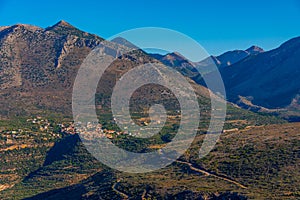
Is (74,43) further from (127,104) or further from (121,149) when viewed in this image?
(121,149)

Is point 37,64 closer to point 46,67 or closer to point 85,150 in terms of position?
point 46,67

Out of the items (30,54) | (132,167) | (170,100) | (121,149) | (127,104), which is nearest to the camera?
(132,167)

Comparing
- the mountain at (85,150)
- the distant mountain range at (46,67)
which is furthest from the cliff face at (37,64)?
the mountain at (85,150)

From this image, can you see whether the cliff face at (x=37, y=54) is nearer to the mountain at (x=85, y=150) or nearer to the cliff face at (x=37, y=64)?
the cliff face at (x=37, y=64)

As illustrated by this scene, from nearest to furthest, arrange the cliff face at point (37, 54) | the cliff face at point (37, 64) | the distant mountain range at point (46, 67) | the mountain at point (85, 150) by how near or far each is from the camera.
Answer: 1. the mountain at point (85, 150)
2. the cliff face at point (37, 64)
3. the distant mountain range at point (46, 67)
4. the cliff face at point (37, 54)

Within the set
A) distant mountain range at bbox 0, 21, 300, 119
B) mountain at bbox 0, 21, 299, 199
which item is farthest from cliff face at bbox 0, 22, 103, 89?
mountain at bbox 0, 21, 299, 199

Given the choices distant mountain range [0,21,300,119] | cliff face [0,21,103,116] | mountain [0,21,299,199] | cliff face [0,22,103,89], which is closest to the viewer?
mountain [0,21,299,199]

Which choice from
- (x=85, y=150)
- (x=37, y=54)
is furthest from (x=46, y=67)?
(x=85, y=150)

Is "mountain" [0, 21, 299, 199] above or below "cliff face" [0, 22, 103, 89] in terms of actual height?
below

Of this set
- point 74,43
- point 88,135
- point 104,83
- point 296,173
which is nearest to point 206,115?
point 104,83

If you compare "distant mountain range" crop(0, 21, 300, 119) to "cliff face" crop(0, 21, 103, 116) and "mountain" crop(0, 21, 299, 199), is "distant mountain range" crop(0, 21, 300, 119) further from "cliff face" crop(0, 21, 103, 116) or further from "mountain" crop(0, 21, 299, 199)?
"mountain" crop(0, 21, 299, 199)

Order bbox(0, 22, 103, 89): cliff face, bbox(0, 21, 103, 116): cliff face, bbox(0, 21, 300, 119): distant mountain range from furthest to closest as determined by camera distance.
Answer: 1. bbox(0, 22, 103, 89): cliff face
2. bbox(0, 21, 300, 119): distant mountain range
3. bbox(0, 21, 103, 116): cliff face
